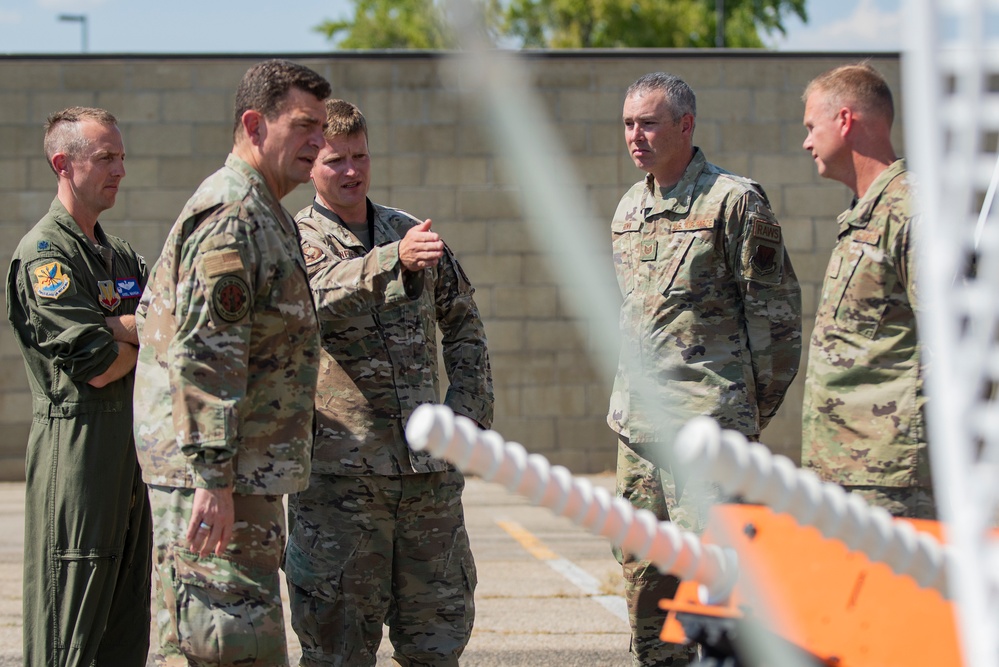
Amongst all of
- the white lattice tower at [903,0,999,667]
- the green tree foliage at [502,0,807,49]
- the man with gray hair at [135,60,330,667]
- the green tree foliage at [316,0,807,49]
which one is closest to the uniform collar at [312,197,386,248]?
the man with gray hair at [135,60,330,667]

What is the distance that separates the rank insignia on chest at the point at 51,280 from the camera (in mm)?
3791

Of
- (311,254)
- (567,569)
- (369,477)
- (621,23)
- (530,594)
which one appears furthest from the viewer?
(621,23)

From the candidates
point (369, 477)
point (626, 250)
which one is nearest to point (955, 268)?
point (369, 477)

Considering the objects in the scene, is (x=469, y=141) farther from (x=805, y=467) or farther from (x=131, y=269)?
(x=805, y=467)

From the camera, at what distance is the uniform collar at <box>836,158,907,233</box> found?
3.47 metres

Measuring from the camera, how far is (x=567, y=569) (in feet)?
21.3

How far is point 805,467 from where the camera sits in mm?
3564

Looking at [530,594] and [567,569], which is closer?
[530,594]

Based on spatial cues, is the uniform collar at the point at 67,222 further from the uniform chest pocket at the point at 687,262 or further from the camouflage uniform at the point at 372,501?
the uniform chest pocket at the point at 687,262

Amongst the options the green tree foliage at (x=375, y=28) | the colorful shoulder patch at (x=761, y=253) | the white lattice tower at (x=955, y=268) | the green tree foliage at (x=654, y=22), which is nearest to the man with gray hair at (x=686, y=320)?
the colorful shoulder patch at (x=761, y=253)

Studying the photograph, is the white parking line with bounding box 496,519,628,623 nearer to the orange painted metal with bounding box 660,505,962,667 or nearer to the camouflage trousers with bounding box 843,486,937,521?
the camouflage trousers with bounding box 843,486,937,521

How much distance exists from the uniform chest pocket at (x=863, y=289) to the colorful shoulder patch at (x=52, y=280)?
97.7 inches

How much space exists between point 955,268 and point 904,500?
7.72 ft

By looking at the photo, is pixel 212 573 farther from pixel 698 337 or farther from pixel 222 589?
pixel 698 337
